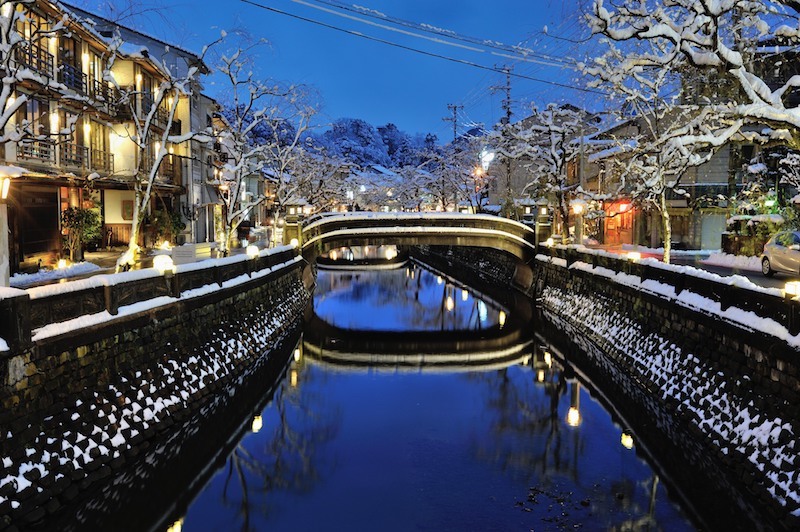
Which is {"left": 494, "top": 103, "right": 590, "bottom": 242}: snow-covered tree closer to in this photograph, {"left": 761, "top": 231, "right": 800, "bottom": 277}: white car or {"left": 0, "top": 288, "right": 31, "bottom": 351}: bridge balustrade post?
{"left": 761, "top": 231, "right": 800, "bottom": 277}: white car

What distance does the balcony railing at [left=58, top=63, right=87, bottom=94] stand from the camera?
26.5 meters

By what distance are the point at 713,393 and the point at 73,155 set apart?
27.0m

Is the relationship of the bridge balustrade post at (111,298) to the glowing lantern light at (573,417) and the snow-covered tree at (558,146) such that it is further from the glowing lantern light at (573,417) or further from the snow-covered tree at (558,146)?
the snow-covered tree at (558,146)

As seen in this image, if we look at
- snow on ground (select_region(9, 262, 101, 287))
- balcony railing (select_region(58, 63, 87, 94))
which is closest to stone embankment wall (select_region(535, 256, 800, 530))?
snow on ground (select_region(9, 262, 101, 287))

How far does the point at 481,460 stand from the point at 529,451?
1.33m

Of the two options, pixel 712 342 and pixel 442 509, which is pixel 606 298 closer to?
pixel 712 342

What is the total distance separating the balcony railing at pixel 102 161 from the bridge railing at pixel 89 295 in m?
14.8

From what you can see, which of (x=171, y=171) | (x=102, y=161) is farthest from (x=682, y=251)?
(x=102, y=161)

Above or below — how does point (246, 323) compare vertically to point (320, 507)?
above

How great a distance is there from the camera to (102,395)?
12.0 m

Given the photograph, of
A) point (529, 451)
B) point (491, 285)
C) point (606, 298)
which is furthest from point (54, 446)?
point (491, 285)

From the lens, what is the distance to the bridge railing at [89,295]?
9.69 metres

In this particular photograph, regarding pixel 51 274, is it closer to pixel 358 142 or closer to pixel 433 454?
pixel 433 454

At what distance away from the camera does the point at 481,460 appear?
13.5 m
